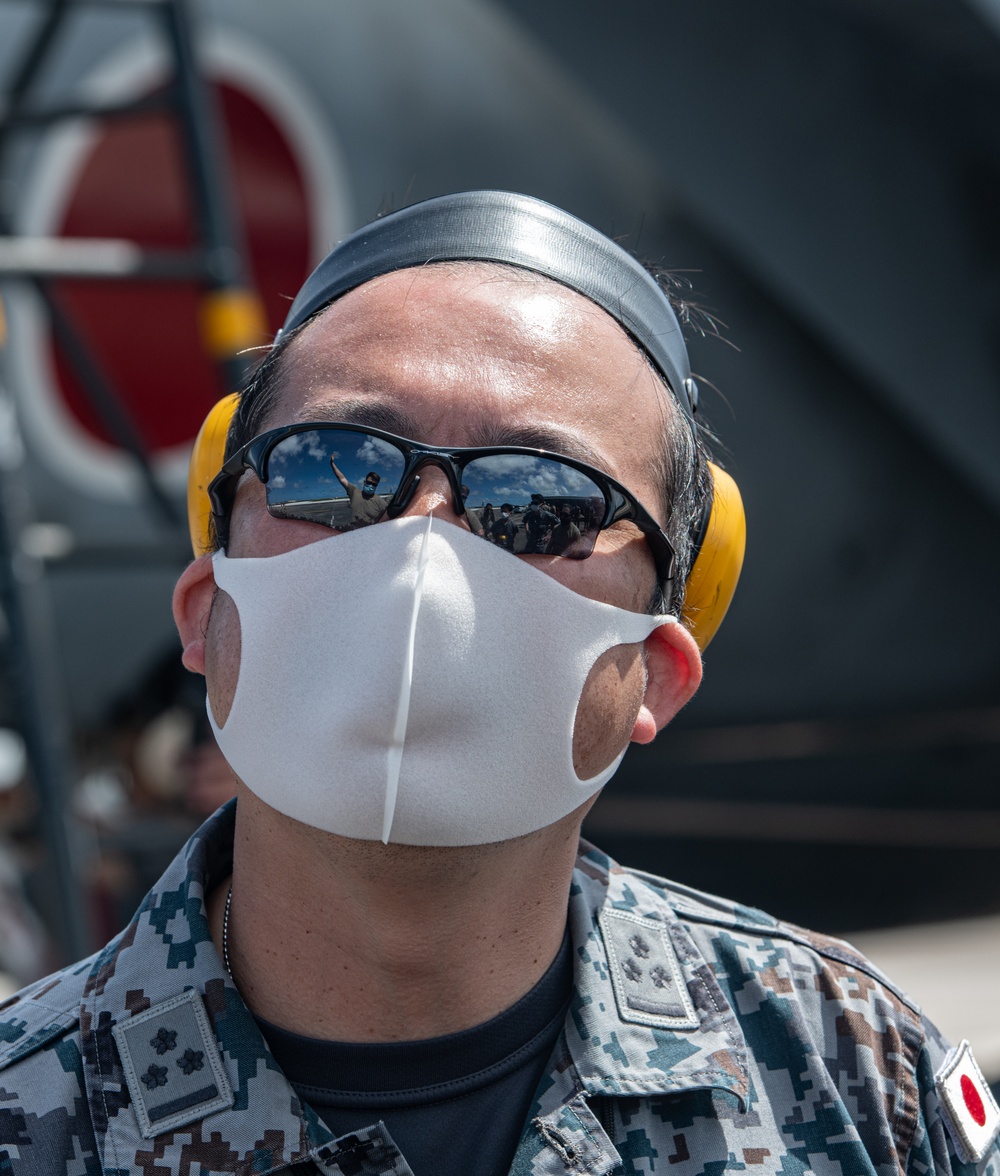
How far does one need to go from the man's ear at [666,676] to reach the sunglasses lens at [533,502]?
0.18 m

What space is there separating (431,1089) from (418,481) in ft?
2.14

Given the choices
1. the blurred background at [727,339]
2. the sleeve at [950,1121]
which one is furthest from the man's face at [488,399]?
the blurred background at [727,339]

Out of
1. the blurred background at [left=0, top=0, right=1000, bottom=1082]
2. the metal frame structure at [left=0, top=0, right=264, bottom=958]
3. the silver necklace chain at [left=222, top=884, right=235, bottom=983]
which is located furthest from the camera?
the blurred background at [left=0, top=0, right=1000, bottom=1082]

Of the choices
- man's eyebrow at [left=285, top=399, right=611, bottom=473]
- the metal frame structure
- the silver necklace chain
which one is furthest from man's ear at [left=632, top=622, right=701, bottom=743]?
the metal frame structure

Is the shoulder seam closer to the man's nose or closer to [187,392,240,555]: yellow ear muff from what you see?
the man's nose

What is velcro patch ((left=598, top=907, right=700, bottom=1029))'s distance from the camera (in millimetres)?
1642

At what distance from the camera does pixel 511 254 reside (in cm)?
171

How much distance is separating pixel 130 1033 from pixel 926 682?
6.04 meters

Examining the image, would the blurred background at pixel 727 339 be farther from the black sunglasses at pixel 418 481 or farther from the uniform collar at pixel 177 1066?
the black sunglasses at pixel 418 481

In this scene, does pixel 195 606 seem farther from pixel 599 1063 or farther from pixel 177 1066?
pixel 599 1063

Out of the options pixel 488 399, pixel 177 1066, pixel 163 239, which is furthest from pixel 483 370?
pixel 163 239

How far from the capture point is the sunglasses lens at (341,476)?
1.46 m

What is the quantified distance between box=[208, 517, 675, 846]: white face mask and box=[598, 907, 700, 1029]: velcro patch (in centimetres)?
29

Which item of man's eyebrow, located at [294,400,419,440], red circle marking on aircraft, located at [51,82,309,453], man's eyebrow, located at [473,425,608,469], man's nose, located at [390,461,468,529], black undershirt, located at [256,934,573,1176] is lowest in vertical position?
red circle marking on aircraft, located at [51,82,309,453]
